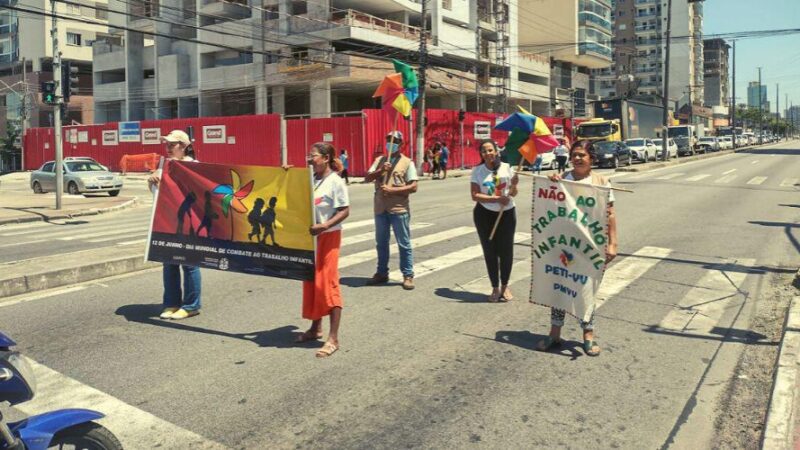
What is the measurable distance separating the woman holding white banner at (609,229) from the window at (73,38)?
76.5 m

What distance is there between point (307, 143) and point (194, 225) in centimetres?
2970

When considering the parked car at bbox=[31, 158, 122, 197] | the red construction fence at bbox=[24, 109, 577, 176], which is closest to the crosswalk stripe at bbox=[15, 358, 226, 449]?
the parked car at bbox=[31, 158, 122, 197]

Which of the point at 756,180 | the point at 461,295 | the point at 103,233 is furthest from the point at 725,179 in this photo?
the point at 103,233

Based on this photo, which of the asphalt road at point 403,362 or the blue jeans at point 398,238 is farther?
the blue jeans at point 398,238

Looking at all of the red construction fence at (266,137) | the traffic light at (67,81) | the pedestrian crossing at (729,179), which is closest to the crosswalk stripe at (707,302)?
the pedestrian crossing at (729,179)

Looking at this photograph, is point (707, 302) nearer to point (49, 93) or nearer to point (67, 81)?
point (67, 81)

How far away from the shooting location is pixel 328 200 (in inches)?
220

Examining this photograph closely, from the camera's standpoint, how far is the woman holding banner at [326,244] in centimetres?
546

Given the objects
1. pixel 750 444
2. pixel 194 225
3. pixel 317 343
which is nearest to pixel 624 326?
pixel 750 444

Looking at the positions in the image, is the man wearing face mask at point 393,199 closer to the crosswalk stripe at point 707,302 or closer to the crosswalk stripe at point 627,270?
the crosswalk stripe at point 627,270

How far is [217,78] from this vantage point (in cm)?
5172

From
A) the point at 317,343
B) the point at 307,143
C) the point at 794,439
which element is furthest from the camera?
the point at 307,143

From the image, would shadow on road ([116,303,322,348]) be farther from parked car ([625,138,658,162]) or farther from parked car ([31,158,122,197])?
parked car ([625,138,658,162])

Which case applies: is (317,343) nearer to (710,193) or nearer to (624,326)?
(624,326)
